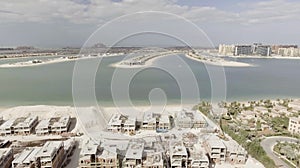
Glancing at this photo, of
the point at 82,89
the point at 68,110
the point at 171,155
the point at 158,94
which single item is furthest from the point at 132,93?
the point at 171,155

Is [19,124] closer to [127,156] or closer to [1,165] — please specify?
[1,165]

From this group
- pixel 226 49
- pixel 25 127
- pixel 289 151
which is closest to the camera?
pixel 289 151

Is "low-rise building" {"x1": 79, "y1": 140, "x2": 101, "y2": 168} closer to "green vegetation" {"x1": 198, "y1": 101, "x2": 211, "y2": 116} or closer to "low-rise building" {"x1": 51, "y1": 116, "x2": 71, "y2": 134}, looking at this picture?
Result: "low-rise building" {"x1": 51, "y1": 116, "x2": 71, "y2": 134}

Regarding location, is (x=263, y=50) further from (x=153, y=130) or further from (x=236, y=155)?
(x=236, y=155)

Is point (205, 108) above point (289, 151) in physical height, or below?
above

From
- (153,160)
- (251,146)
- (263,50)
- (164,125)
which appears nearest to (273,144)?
(251,146)

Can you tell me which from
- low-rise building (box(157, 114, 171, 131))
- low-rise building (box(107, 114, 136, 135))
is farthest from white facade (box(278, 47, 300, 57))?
low-rise building (box(107, 114, 136, 135))
